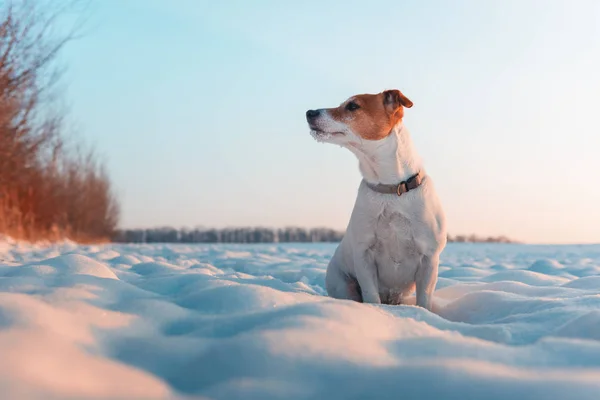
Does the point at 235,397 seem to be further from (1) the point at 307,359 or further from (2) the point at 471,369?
(2) the point at 471,369

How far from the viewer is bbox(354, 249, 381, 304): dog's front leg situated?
3.64 metres

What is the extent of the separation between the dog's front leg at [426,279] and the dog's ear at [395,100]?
3.49 ft

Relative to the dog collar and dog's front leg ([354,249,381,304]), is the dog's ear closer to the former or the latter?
the dog collar

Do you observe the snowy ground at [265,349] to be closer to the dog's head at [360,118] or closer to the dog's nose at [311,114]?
the dog's head at [360,118]

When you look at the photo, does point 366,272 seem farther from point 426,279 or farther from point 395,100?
point 395,100

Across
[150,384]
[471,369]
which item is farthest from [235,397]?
[471,369]

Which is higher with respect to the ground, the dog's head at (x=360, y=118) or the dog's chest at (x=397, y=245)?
the dog's head at (x=360, y=118)

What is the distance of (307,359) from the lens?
1.78 m

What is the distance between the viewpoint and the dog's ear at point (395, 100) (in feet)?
12.6

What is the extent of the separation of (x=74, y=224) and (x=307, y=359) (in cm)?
2457

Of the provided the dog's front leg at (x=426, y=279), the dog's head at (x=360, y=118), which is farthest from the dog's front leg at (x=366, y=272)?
the dog's head at (x=360, y=118)

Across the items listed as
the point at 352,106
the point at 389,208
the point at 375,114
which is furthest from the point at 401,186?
the point at 352,106

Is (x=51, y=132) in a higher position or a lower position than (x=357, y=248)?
higher

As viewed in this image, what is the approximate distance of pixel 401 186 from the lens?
11.9 feet
